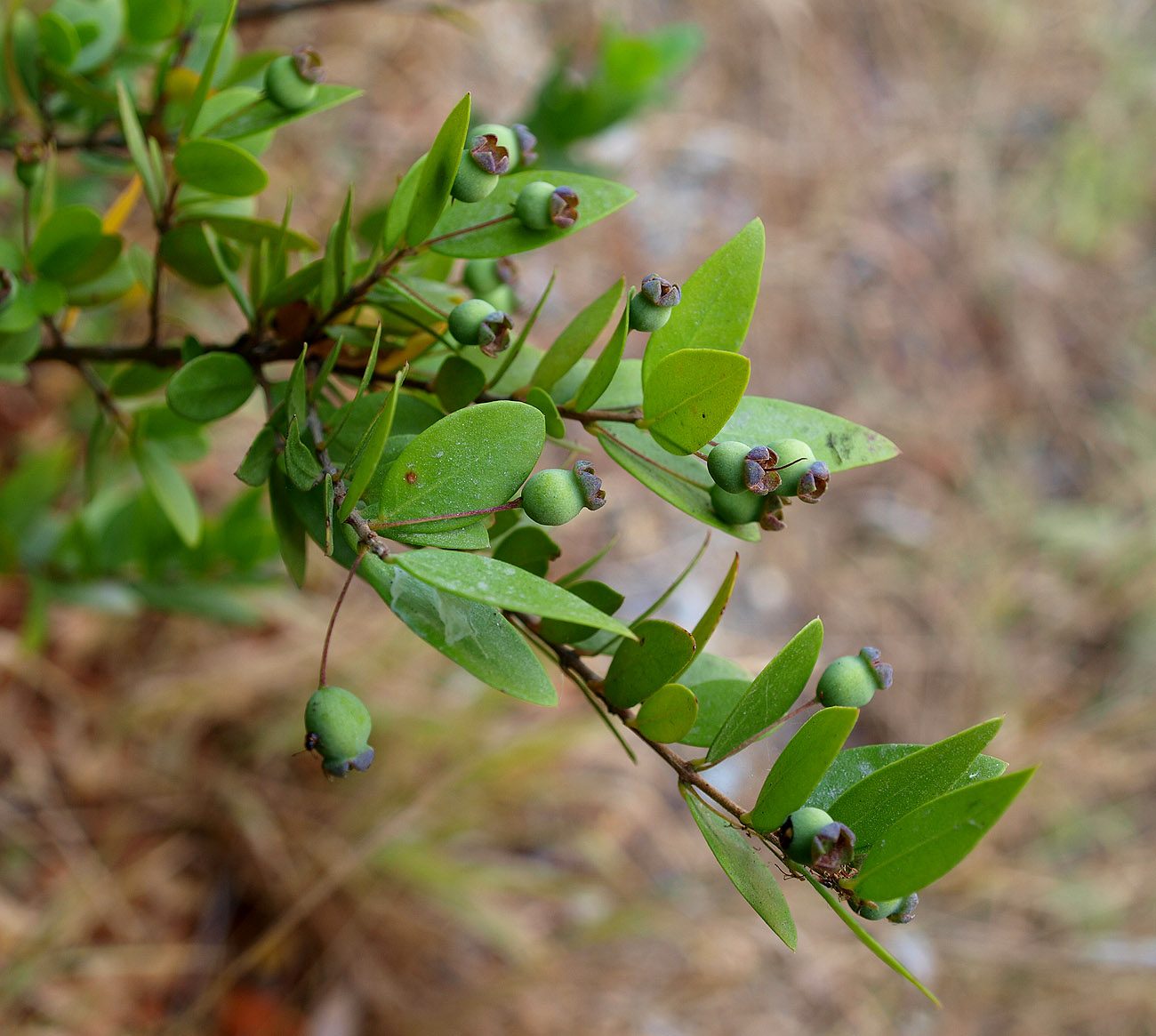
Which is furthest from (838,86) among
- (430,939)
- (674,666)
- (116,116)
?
(674,666)

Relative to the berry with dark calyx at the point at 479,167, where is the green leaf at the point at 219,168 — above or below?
below

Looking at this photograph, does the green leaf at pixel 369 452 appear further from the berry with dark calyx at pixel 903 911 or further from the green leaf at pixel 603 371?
the berry with dark calyx at pixel 903 911

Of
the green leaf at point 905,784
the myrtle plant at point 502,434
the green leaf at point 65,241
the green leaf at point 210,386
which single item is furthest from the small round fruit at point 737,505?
the green leaf at point 65,241

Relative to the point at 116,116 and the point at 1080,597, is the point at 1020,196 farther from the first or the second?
the point at 116,116

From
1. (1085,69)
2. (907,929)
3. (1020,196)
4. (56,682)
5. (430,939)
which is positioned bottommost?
(430,939)

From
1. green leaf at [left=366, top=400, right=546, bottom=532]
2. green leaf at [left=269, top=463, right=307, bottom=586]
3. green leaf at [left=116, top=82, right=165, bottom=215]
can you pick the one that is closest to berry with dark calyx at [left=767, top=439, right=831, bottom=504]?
green leaf at [left=366, top=400, right=546, bottom=532]

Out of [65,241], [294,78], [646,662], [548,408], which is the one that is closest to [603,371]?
[548,408]

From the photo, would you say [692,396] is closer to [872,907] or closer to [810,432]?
[810,432]
